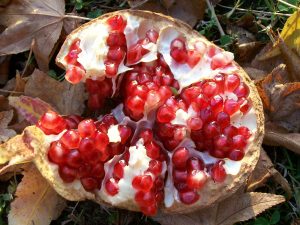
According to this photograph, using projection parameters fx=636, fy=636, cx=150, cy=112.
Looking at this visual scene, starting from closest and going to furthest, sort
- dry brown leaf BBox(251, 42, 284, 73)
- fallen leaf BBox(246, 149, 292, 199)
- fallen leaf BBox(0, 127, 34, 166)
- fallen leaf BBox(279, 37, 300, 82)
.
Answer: fallen leaf BBox(0, 127, 34, 166) < fallen leaf BBox(246, 149, 292, 199) < fallen leaf BBox(279, 37, 300, 82) < dry brown leaf BBox(251, 42, 284, 73)

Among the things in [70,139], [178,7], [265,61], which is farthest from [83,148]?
[265,61]

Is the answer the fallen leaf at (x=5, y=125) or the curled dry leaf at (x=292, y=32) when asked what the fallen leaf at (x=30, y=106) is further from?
the curled dry leaf at (x=292, y=32)

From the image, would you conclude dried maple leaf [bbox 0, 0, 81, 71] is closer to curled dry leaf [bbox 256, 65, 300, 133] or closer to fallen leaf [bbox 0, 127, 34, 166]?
fallen leaf [bbox 0, 127, 34, 166]

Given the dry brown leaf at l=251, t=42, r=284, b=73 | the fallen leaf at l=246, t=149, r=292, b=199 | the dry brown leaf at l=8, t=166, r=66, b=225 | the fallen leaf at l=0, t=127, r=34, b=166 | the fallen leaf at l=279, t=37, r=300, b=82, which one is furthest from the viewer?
the dry brown leaf at l=251, t=42, r=284, b=73

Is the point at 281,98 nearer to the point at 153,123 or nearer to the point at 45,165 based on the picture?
the point at 153,123

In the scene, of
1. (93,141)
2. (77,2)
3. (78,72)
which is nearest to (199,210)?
(93,141)

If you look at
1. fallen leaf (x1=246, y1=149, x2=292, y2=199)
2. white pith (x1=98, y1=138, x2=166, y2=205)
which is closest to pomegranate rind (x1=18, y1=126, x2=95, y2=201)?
white pith (x1=98, y1=138, x2=166, y2=205)
